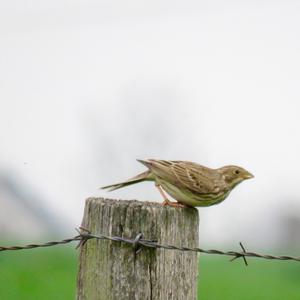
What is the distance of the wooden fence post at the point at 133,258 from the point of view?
20.9 feet

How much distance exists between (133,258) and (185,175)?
221 centimetres

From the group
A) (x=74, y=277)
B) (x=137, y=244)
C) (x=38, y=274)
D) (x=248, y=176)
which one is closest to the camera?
(x=137, y=244)

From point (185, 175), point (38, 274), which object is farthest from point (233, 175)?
point (38, 274)

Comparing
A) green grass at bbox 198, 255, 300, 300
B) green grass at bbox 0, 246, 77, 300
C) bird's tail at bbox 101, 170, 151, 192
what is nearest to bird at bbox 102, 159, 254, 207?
bird's tail at bbox 101, 170, 151, 192

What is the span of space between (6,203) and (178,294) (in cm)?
2381

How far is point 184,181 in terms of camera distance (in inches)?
332

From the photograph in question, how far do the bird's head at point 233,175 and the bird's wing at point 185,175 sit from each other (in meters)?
0.36

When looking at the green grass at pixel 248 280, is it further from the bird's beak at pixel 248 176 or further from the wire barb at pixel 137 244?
the wire barb at pixel 137 244

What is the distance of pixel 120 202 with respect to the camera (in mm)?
6484

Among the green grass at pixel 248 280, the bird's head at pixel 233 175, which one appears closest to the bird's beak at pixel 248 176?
the bird's head at pixel 233 175

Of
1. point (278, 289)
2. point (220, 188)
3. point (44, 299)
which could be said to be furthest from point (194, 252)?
point (278, 289)

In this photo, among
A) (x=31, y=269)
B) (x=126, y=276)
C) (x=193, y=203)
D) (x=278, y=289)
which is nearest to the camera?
(x=126, y=276)

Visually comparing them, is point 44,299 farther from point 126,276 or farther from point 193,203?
point 126,276

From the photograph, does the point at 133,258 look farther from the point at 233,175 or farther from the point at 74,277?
the point at 74,277
